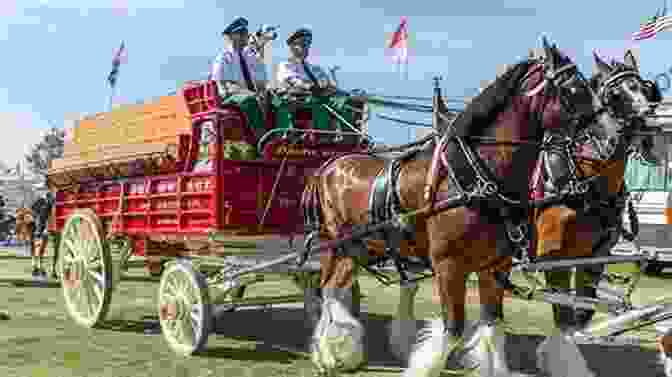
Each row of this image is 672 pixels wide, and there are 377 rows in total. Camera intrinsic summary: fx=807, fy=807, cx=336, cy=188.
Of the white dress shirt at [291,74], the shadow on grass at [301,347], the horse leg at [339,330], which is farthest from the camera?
the white dress shirt at [291,74]

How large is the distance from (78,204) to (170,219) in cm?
245

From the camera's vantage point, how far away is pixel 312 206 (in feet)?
25.0

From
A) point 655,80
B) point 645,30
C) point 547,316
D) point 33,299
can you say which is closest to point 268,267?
point 655,80

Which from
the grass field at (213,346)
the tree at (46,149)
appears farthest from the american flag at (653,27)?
the tree at (46,149)

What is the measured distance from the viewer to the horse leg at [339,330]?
6.79 meters

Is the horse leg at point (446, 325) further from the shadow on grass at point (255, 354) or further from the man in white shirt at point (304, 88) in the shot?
the man in white shirt at point (304, 88)

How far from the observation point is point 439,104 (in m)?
6.63

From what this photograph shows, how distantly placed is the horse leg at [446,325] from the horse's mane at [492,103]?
955 millimetres

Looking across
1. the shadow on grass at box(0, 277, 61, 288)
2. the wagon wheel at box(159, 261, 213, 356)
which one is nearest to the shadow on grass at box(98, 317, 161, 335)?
the wagon wheel at box(159, 261, 213, 356)

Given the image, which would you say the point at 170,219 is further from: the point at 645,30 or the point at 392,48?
the point at 645,30

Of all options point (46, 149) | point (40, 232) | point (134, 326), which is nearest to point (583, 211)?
point (134, 326)

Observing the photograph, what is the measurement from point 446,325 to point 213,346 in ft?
11.8

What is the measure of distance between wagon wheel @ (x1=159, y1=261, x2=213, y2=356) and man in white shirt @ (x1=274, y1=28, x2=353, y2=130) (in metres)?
1.83

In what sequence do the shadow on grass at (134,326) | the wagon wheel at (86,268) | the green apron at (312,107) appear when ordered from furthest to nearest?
the shadow on grass at (134,326) < the wagon wheel at (86,268) < the green apron at (312,107)
